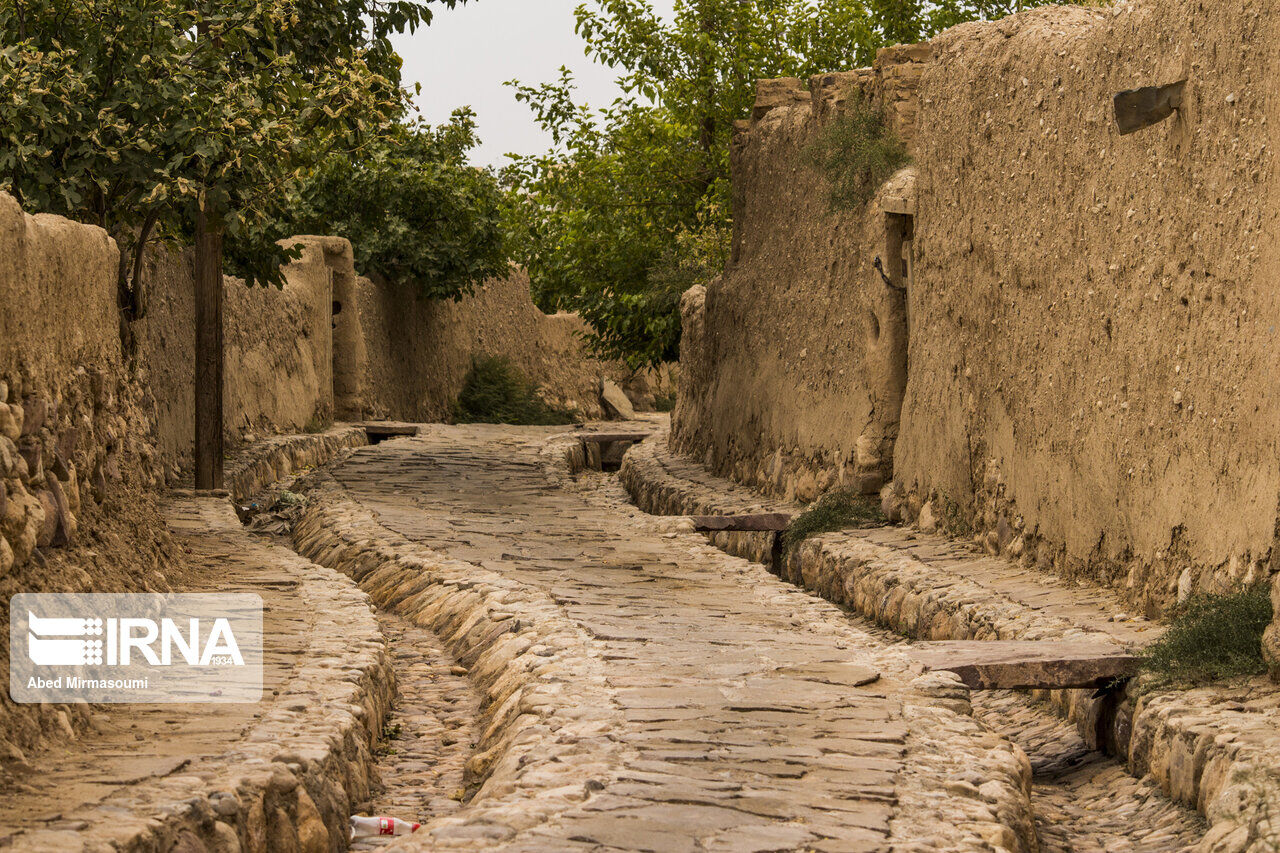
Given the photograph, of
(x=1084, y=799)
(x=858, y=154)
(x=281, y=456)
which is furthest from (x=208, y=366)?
(x=1084, y=799)

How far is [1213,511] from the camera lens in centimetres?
520

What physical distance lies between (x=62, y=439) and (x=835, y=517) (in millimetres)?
4983

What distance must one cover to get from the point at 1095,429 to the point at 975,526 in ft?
5.04

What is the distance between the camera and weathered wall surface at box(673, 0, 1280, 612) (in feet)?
16.7

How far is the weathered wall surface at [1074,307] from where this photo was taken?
508cm

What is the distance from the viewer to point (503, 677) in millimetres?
5582

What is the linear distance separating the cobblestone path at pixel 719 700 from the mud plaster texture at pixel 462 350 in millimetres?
10033

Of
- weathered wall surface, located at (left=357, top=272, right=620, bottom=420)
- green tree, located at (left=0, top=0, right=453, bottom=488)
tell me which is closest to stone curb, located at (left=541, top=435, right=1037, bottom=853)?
green tree, located at (left=0, top=0, right=453, bottom=488)

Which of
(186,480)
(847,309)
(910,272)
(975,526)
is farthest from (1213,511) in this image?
(186,480)

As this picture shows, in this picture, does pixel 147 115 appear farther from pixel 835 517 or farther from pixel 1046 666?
pixel 1046 666

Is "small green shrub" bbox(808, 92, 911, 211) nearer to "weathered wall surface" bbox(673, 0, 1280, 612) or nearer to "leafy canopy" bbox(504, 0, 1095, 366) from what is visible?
"weathered wall surface" bbox(673, 0, 1280, 612)

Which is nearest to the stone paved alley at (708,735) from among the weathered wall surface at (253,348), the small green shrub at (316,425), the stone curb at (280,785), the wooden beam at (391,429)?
the stone curb at (280,785)

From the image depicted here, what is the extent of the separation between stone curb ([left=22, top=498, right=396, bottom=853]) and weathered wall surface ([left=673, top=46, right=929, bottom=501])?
4.43 m

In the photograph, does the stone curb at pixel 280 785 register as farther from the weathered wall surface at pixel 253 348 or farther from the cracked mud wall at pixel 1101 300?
the weathered wall surface at pixel 253 348
